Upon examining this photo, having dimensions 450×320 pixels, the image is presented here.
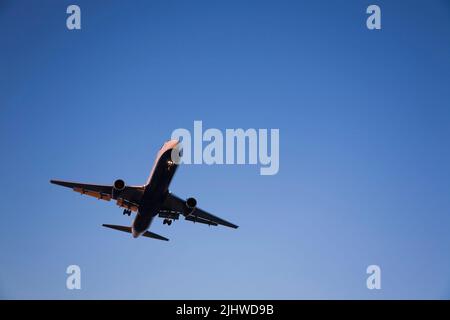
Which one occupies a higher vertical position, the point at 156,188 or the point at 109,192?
the point at 109,192

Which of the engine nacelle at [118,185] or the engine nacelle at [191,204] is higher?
the engine nacelle at [118,185]

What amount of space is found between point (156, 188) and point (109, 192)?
524 centimetres

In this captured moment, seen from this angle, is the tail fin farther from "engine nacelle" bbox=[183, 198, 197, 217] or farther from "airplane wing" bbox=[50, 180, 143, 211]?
"engine nacelle" bbox=[183, 198, 197, 217]

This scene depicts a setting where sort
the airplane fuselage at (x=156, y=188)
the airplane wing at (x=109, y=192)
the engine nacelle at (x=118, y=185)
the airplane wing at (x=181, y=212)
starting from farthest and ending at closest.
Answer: the airplane wing at (x=181, y=212) → the airplane wing at (x=109, y=192) → the engine nacelle at (x=118, y=185) → the airplane fuselage at (x=156, y=188)

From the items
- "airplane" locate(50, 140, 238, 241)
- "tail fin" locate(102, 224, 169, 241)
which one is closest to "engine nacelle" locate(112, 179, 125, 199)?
"airplane" locate(50, 140, 238, 241)

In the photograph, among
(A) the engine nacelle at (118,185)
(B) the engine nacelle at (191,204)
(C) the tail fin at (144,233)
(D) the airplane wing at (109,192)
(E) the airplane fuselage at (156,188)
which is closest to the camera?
(E) the airplane fuselage at (156,188)

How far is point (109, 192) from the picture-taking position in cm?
4362

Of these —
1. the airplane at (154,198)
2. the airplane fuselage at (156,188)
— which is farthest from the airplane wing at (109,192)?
the airplane fuselage at (156,188)

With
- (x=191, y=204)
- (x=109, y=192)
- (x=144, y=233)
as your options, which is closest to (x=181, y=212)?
(x=191, y=204)

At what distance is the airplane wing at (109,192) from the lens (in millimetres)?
A: 42625

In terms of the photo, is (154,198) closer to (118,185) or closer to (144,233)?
(118,185)

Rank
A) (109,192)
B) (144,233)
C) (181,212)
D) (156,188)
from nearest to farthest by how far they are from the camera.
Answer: (156,188) < (109,192) < (181,212) < (144,233)

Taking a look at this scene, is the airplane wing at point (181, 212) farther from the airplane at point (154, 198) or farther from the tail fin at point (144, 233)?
the tail fin at point (144, 233)
